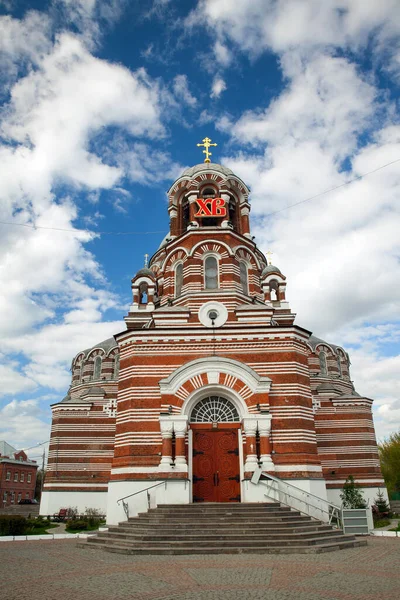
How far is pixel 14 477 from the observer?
6131 centimetres

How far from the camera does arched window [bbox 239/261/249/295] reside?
2570 centimetres

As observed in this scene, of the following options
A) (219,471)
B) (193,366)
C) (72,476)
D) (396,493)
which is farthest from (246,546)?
(396,493)

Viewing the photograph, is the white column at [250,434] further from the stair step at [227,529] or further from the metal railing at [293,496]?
the stair step at [227,529]

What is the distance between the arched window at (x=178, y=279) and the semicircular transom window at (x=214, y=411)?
22.1ft

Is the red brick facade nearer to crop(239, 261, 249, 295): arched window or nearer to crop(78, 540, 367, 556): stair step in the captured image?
crop(239, 261, 249, 295): arched window

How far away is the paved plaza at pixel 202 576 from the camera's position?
8.66m

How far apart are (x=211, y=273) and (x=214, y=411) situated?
7443 millimetres

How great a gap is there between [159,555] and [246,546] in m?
2.52

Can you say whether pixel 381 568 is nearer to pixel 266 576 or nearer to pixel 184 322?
pixel 266 576

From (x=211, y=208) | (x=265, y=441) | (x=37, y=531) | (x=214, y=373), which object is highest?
(x=211, y=208)

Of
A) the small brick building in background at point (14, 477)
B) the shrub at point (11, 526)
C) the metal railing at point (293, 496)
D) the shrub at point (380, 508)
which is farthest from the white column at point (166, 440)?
the small brick building in background at point (14, 477)

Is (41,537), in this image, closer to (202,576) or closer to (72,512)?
(72,512)

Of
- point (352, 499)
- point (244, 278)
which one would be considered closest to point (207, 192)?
point (244, 278)

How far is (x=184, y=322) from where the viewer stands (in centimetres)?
2309
